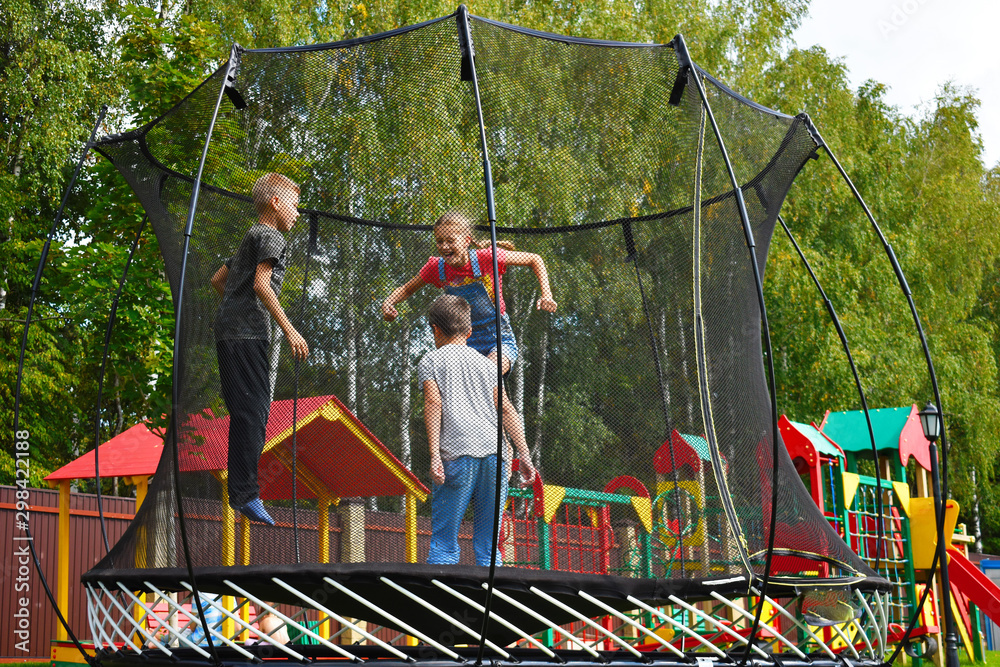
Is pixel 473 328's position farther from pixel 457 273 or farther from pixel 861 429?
pixel 861 429

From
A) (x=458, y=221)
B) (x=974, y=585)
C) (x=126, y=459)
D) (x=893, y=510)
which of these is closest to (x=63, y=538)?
(x=126, y=459)

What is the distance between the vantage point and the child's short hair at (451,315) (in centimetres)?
306

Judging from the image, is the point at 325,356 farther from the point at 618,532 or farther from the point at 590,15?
the point at 590,15

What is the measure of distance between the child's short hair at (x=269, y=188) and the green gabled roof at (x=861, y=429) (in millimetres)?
7141

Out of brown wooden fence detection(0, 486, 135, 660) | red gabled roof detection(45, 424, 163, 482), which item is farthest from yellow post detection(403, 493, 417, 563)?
brown wooden fence detection(0, 486, 135, 660)

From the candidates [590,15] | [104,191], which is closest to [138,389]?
[104,191]

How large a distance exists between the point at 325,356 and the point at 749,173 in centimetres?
191

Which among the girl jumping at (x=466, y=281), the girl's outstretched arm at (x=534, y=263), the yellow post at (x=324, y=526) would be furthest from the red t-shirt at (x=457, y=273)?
the yellow post at (x=324, y=526)

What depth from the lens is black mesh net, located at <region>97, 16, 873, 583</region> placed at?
2.97m

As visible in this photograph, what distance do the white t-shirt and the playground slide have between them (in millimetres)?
7808

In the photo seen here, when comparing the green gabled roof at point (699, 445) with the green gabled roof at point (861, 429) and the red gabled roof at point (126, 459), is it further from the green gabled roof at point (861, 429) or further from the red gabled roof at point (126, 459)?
the green gabled roof at point (861, 429)

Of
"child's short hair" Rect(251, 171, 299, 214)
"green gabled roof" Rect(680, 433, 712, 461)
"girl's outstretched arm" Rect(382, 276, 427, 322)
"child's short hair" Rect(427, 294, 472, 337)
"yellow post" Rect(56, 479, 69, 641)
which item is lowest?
"yellow post" Rect(56, 479, 69, 641)

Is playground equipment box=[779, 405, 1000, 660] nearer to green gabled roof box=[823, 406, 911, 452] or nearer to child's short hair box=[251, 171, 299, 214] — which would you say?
green gabled roof box=[823, 406, 911, 452]

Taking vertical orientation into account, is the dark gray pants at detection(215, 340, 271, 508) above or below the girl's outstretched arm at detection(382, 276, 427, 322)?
below
